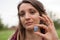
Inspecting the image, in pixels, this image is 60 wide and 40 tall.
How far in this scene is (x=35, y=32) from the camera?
2.29 m

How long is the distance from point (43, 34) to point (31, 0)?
0.42 metres

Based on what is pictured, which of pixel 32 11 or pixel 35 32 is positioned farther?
pixel 32 11

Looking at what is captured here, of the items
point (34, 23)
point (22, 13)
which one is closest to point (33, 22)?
point (34, 23)

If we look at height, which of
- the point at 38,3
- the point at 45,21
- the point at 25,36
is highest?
the point at 38,3

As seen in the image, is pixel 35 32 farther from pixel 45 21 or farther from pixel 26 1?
pixel 26 1

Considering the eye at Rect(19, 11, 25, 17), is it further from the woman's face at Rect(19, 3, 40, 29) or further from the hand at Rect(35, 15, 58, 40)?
the hand at Rect(35, 15, 58, 40)

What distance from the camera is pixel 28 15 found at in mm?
2406

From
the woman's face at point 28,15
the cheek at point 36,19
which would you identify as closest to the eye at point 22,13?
the woman's face at point 28,15

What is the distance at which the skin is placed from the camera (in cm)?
233

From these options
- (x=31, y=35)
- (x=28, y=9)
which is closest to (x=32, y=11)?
(x=28, y=9)

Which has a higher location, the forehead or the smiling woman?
the forehead

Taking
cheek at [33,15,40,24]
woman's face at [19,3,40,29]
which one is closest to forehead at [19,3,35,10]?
woman's face at [19,3,40,29]

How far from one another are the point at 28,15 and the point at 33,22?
8 centimetres

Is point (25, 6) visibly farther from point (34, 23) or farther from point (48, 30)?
point (48, 30)
